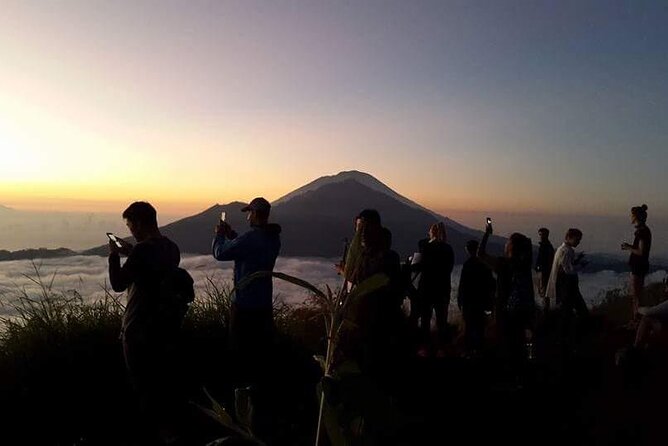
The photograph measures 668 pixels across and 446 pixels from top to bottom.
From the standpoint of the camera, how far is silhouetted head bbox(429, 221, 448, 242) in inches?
289

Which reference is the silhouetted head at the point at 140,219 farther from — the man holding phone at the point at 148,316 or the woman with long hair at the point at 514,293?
the woman with long hair at the point at 514,293

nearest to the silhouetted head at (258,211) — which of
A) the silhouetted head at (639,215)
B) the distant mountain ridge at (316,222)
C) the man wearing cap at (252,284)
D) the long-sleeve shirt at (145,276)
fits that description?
the man wearing cap at (252,284)

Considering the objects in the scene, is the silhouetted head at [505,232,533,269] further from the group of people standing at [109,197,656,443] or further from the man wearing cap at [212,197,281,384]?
the man wearing cap at [212,197,281,384]

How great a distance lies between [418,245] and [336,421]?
21.9ft

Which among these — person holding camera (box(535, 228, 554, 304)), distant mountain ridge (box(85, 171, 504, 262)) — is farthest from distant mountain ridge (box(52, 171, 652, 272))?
person holding camera (box(535, 228, 554, 304))

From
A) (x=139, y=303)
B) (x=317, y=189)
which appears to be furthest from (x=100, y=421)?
(x=317, y=189)

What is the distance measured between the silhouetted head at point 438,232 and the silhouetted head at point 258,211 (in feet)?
10.0

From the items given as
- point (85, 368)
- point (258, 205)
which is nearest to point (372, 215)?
point (258, 205)

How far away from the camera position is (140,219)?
4.09 meters

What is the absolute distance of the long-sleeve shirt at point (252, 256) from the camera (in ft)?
15.9

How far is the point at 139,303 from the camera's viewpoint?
13.6 feet

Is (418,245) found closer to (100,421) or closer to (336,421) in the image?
(100,421)

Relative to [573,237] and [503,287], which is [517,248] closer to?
[503,287]

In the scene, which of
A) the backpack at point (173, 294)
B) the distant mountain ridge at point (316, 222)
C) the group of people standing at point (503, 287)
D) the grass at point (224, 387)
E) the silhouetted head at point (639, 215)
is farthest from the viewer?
the distant mountain ridge at point (316, 222)
